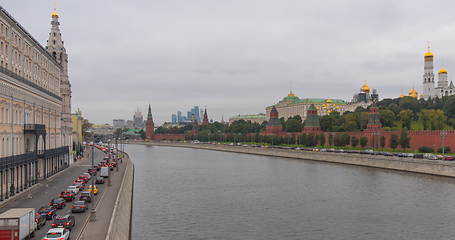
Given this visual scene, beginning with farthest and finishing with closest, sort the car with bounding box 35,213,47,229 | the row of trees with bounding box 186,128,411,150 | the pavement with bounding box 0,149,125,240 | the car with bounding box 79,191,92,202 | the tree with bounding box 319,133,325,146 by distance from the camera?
the tree with bounding box 319,133,325,146
the row of trees with bounding box 186,128,411,150
the car with bounding box 79,191,92,202
the pavement with bounding box 0,149,125,240
the car with bounding box 35,213,47,229

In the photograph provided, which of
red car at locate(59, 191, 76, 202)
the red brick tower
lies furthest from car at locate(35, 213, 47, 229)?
the red brick tower

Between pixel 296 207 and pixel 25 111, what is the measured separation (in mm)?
23874

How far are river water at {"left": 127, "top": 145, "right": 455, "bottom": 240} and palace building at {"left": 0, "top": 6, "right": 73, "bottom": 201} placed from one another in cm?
942

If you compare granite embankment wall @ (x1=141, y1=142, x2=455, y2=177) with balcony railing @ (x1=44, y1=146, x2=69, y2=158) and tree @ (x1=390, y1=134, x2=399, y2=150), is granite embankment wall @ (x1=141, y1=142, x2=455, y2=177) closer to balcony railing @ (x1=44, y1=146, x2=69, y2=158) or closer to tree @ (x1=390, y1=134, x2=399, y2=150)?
tree @ (x1=390, y1=134, x2=399, y2=150)

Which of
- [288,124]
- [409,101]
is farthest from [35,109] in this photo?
[409,101]

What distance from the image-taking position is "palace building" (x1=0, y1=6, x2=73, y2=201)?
32.5 m

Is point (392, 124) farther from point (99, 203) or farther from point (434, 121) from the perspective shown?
point (99, 203)

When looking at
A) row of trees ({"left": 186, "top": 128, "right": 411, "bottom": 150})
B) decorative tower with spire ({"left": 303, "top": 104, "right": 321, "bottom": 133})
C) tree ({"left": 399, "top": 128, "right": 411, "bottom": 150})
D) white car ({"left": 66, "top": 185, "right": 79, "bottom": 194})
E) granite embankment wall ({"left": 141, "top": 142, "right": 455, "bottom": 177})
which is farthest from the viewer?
decorative tower with spire ({"left": 303, "top": 104, "right": 321, "bottom": 133})

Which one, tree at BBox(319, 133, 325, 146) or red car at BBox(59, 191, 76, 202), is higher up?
tree at BBox(319, 133, 325, 146)

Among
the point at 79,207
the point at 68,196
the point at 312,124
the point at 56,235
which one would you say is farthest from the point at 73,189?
the point at 312,124

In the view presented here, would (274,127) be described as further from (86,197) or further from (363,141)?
(86,197)

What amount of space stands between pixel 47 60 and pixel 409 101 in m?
110

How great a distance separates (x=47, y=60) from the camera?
5088 cm

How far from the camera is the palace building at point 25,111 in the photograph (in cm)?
3253
